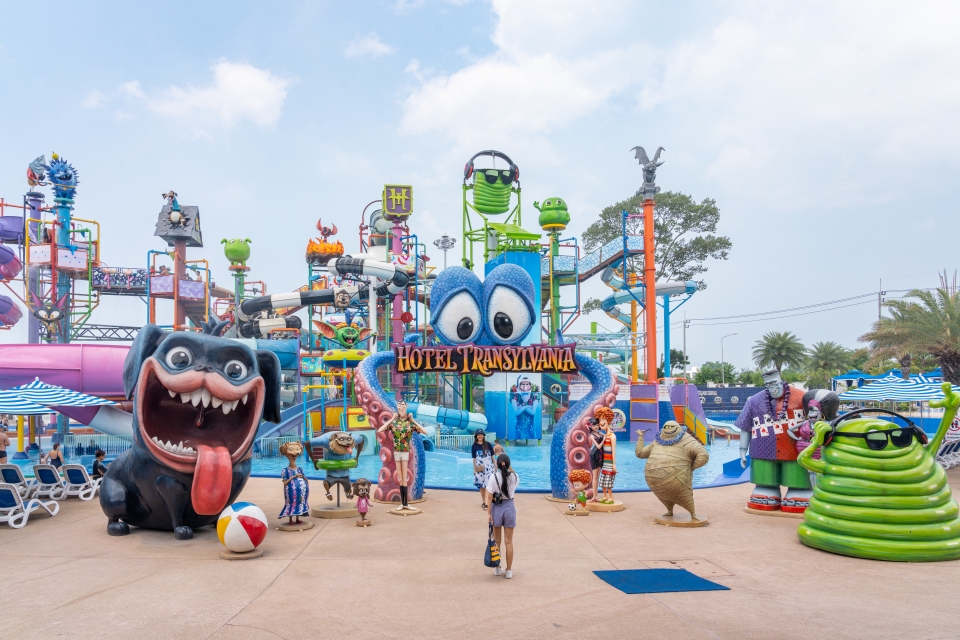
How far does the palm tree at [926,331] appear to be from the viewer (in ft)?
67.2

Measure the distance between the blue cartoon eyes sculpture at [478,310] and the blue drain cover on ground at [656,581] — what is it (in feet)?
22.5

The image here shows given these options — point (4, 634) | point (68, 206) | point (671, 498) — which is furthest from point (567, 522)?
point (68, 206)

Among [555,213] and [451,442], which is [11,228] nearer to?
[451,442]

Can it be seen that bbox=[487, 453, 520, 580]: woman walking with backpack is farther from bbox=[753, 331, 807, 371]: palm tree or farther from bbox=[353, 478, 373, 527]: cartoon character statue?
bbox=[753, 331, 807, 371]: palm tree

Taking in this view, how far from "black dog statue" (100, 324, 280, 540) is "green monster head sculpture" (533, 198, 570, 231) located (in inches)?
830

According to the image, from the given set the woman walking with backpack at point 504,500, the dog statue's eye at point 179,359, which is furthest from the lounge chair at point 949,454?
the dog statue's eye at point 179,359

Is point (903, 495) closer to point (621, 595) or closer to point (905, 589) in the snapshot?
point (905, 589)

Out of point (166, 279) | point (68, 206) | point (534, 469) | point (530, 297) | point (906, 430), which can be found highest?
point (68, 206)

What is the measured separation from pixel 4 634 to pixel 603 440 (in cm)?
843

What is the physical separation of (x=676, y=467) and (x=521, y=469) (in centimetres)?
825

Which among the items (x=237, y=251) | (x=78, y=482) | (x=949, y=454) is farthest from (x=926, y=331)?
(x=237, y=251)

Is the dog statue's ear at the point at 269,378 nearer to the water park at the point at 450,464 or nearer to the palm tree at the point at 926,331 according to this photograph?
the water park at the point at 450,464

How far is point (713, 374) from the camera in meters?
58.5

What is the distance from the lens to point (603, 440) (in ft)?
37.2
